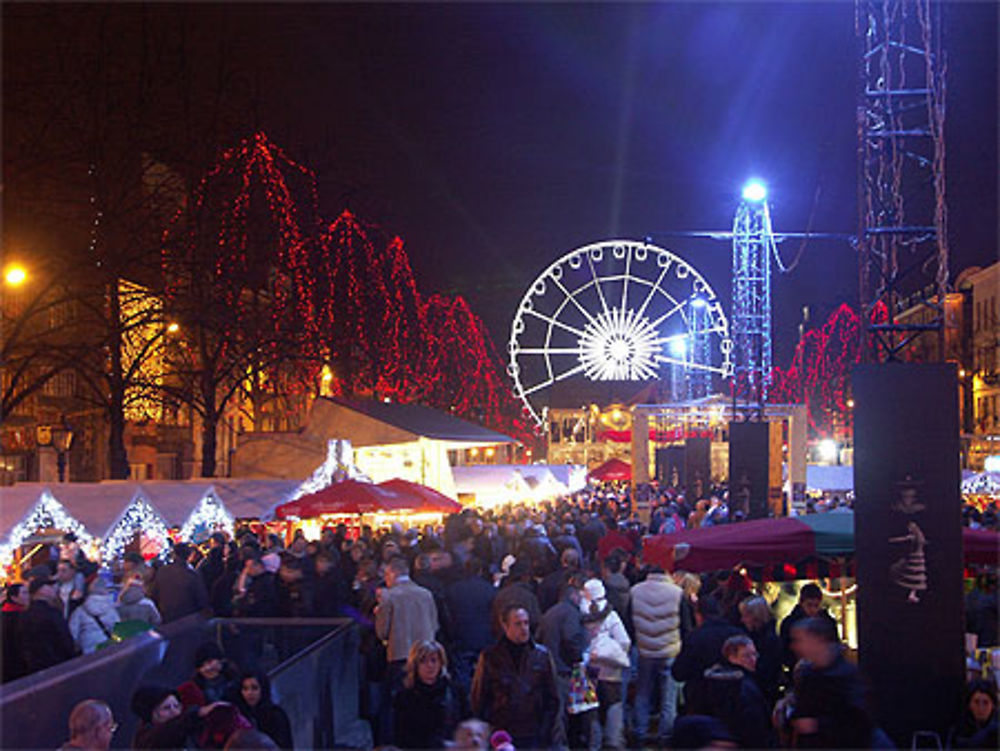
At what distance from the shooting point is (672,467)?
165 feet

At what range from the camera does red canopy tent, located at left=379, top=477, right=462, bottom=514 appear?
1994 cm

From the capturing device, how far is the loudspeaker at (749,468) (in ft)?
82.2

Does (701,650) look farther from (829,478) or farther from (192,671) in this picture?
(829,478)

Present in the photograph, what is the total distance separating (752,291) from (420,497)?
13503 mm

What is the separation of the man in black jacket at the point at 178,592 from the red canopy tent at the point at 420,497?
6.70m

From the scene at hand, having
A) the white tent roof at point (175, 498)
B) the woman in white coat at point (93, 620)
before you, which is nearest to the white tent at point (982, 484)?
the white tent roof at point (175, 498)

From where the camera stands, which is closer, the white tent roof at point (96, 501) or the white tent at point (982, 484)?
the white tent roof at point (96, 501)

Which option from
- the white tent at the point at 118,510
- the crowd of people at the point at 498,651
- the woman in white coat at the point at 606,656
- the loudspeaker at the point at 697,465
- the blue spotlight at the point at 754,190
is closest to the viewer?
the crowd of people at the point at 498,651

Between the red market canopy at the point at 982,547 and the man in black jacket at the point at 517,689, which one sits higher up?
the red market canopy at the point at 982,547

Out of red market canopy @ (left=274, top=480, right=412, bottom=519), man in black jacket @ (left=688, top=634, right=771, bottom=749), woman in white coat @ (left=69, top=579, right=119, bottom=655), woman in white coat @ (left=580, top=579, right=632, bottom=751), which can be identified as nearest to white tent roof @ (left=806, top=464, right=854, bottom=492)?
red market canopy @ (left=274, top=480, right=412, bottom=519)

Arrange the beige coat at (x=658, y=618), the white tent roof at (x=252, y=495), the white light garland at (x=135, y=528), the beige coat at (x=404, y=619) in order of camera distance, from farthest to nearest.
Result: the white tent roof at (x=252, y=495) < the white light garland at (x=135, y=528) < the beige coat at (x=658, y=618) < the beige coat at (x=404, y=619)

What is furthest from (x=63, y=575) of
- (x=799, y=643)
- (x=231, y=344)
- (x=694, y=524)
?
(x=231, y=344)

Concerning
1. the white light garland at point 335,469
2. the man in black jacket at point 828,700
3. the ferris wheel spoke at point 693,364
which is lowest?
the man in black jacket at point 828,700

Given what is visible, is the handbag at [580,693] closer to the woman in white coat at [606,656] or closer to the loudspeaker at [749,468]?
the woman in white coat at [606,656]
